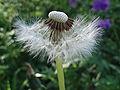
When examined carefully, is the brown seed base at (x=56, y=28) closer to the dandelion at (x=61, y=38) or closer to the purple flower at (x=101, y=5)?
the dandelion at (x=61, y=38)

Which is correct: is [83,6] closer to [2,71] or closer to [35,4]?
[35,4]

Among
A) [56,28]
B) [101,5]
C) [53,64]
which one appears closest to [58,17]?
[56,28]

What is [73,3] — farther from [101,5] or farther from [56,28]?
[56,28]

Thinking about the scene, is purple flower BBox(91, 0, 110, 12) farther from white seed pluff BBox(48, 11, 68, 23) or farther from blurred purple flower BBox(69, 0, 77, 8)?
white seed pluff BBox(48, 11, 68, 23)

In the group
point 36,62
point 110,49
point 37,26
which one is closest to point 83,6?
point 110,49

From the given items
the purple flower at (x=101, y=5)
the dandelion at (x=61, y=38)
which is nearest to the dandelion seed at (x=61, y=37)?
the dandelion at (x=61, y=38)

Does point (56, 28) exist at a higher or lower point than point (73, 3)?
lower
